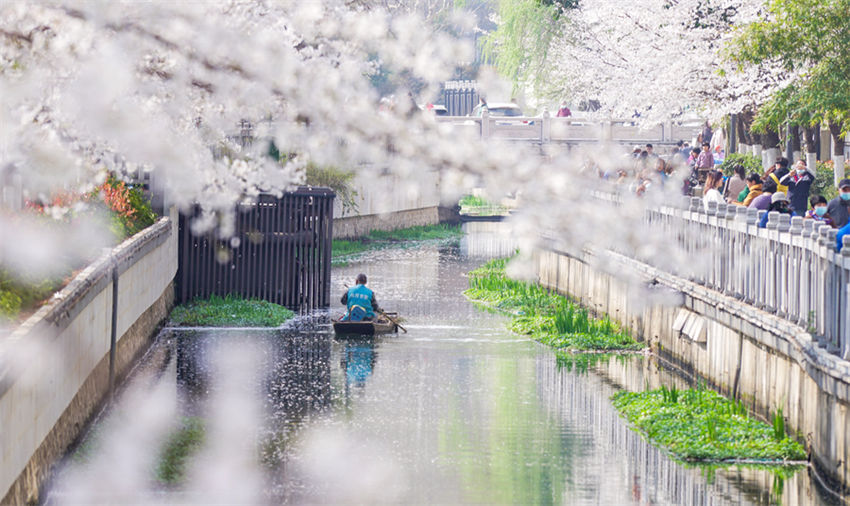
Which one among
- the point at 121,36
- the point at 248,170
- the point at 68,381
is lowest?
the point at 68,381

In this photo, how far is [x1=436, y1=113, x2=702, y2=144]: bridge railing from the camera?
51250mm

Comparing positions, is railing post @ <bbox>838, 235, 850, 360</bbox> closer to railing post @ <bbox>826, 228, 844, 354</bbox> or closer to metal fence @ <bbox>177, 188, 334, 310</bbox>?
railing post @ <bbox>826, 228, 844, 354</bbox>

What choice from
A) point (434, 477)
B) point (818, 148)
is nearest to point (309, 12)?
point (434, 477)

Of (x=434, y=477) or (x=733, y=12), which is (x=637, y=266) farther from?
(x=733, y=12)

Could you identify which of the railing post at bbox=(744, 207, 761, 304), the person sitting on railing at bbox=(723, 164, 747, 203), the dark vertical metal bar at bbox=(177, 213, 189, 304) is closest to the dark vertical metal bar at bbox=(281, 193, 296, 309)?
the dark vertical metal bar at bbox=(177, 213, 189, 304)

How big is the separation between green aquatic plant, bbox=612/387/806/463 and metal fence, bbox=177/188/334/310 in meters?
11.2

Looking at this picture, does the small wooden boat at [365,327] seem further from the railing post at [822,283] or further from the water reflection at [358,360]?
the railing post at [822,283]

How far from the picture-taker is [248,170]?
11.0 m

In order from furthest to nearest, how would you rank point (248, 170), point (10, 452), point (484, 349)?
point (484, 349)
point (248, 170)
point (10, 452)

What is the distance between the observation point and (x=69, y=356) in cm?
1349

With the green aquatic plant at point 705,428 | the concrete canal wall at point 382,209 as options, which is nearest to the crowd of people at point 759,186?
the green aquatic plant at point 705,428

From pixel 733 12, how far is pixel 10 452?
2893cm

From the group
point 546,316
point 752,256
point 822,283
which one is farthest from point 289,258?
point 822,283

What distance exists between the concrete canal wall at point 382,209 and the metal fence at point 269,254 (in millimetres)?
12081
